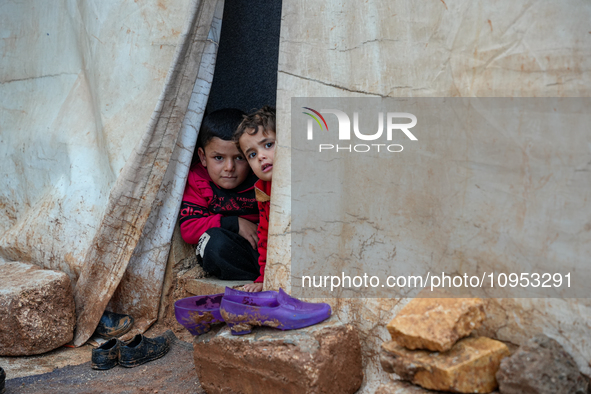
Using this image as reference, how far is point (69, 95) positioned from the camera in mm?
2953

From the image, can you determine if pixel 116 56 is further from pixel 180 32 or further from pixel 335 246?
pixel 335 246

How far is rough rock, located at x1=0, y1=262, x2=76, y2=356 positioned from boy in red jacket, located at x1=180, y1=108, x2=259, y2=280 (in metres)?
0.68

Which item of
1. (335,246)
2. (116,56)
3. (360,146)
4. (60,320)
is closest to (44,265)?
(60,320)

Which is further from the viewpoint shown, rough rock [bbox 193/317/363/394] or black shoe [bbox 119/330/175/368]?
black shoe [bbox 119/330/175/368]

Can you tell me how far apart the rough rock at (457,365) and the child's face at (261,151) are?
119cm

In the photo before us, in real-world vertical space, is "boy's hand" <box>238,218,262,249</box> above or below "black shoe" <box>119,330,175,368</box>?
above

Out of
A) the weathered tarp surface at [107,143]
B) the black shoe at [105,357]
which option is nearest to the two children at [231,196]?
the weathered tarp surface at [107,143]

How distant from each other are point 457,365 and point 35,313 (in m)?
2.01

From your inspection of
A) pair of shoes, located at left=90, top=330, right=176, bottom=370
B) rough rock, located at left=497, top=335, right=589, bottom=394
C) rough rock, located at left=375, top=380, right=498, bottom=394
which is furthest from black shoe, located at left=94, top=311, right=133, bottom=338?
rough rock, located at left=497, top=335, right=589, bottom=394

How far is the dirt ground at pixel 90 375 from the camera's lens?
2104 millimetres

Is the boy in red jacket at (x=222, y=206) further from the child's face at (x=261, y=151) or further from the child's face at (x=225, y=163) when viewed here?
the child's face at (x=261, y=151)

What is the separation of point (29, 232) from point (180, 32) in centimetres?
144

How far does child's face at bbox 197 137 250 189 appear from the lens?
273 centimetres

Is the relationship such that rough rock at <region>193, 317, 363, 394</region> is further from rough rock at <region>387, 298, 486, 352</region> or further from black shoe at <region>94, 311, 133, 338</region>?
black shoe at <region>94, 311, 133, 338</region>
